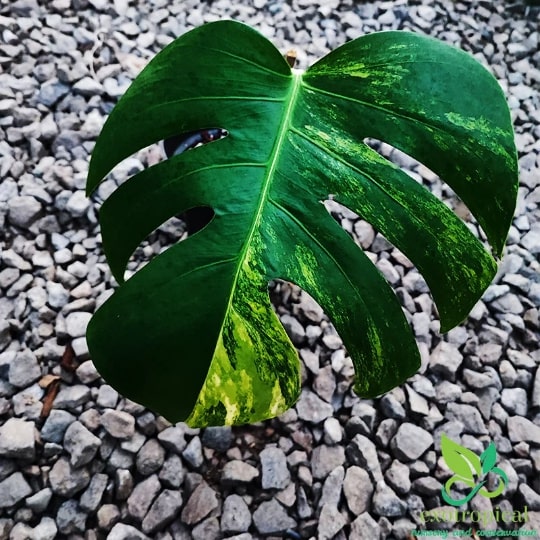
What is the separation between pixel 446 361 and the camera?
122 centimetres

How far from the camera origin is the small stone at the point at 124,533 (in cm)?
96

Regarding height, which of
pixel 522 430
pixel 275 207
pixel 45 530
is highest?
pixel 275 207

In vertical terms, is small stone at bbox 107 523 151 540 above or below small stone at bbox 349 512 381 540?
below

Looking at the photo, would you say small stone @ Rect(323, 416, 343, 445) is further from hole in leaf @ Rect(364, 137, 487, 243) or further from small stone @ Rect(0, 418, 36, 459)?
hole in leaf @ Rect(364, 137, 487, 243)

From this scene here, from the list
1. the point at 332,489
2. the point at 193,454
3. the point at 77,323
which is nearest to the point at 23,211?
the point at 77,323

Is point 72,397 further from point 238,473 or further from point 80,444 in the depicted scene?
point 238,473

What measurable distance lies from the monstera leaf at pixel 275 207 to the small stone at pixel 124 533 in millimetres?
423

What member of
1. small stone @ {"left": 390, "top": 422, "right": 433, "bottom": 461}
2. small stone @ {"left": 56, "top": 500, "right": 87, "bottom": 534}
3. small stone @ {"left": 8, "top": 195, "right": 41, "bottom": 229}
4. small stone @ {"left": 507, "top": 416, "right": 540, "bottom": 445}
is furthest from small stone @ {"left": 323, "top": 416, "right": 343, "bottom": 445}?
small stone @ {"left": 8, "top": 195, "right": 41, "bottom": 229}

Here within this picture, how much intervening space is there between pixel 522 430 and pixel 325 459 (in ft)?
1.39

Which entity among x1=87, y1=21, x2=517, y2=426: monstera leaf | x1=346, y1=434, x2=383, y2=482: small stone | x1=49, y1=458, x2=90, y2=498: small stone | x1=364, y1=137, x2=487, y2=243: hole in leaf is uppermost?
x1=87, y1=21, x2=517, y2=426: monstera leaf

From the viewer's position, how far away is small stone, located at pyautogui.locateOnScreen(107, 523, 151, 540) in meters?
0.96

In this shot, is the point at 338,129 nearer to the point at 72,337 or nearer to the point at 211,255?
the point at 211,255

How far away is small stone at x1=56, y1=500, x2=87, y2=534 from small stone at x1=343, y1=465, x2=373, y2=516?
47 cm

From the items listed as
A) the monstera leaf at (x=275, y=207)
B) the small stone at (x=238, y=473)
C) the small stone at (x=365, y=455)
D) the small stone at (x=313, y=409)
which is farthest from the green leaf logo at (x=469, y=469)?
the monstera leaf at (x=275, y=207)
